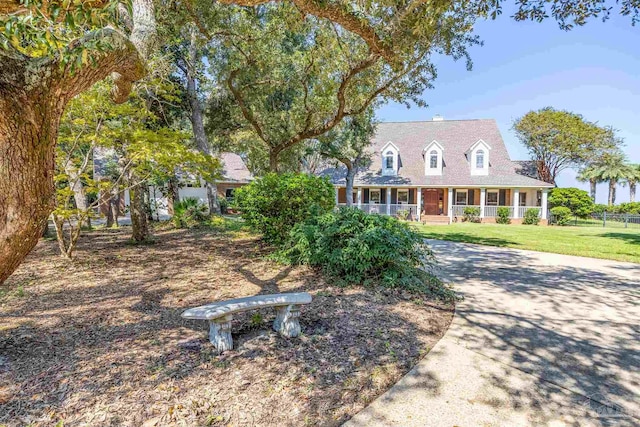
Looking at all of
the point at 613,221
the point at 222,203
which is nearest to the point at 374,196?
the point at 222,203

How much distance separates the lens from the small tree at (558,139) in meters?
25.6

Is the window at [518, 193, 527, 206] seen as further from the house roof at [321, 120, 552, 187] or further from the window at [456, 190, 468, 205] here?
the window at [456, 190, 468, 205]

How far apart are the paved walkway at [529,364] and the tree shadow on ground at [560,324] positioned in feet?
0.04

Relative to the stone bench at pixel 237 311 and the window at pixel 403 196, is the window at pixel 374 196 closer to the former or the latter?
the window at pixel 403 196

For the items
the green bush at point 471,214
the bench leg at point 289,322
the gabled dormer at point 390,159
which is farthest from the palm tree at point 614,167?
the bench leg at point 289,322

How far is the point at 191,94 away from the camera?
14.7 m

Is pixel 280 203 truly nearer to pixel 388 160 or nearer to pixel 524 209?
pixel 388 160

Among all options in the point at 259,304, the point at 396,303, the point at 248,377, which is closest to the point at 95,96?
the point at 259,304

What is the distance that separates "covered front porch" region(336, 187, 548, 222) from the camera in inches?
852

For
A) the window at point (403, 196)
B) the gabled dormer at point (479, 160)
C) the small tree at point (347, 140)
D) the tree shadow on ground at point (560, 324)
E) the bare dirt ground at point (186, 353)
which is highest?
the small tree at point (347, 140)

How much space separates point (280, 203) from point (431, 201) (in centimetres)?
1863

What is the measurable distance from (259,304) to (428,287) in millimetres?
3014

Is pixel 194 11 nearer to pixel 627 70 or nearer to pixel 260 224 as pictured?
Answer: pixel 260 224

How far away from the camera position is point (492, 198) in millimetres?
23094
